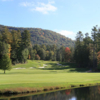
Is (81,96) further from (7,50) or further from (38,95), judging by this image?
(7,50)

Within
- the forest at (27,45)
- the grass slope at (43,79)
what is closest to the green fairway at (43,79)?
the grass slope at (43,79)

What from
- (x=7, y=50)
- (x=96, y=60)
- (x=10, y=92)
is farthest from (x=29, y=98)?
(x=96, y=60)

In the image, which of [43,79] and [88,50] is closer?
[43,79]

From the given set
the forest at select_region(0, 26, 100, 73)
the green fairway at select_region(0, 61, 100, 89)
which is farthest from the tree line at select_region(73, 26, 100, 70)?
the green fairway at select_region(0, 61, 100, 89)

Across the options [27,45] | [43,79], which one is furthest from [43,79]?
[27,45]

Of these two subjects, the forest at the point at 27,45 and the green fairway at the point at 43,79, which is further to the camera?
the forest at the point at 27,45

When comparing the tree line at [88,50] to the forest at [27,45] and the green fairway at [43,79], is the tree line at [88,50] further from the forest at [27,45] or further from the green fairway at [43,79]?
the green fairway at [43,79]

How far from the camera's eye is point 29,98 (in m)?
18.2

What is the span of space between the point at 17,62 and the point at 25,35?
15652 millimetres

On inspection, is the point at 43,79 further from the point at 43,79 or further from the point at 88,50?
the point at 88,50

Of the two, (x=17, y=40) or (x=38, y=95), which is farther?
(x=17, y=40)

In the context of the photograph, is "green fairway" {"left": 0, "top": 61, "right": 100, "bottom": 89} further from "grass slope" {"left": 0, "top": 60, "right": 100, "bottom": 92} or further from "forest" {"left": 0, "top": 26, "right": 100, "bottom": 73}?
"forest" {"left": 0, "top": 26, "right": 100, "bottom": 73}

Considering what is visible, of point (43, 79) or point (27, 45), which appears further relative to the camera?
point (27, 45)

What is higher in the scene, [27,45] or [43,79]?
[27,45]
